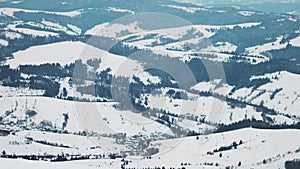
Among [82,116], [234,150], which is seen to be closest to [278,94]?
[82,116]

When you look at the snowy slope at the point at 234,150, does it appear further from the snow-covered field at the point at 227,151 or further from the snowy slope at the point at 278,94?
the snowy slope at the point at 278,94

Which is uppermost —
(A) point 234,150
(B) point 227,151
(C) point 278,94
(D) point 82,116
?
(C) point 278,94

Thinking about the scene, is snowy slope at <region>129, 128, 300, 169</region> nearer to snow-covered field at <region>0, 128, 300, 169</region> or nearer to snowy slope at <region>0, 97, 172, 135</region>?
snow-covered field at <region>0, 128, 300, 169</region>

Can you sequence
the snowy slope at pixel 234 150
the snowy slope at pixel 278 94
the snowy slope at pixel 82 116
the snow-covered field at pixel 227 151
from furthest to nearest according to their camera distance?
the snowy slope at pixel 278 94 → the snowy slope at pixel 82 116 → the snowy slope at pixel 234 150 → the snow-covered field at pixel 227 151

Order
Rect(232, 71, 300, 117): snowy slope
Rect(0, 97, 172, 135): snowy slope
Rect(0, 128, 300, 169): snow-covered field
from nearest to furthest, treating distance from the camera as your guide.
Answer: Rect(0, 128, 300, 169): snow-covered field < Rect(0, 97, 172, 135): snowy slope < Rect(232, 71, 300, 117): snowy slope

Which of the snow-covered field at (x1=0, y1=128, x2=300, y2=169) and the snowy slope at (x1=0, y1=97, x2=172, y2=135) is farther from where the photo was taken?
the snowy slope at (x1=0, y1=97, x2=172, y2=135)

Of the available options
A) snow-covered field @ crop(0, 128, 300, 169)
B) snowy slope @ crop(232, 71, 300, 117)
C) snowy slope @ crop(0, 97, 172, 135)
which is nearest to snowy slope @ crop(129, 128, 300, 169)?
snow-covered field @ crop(0, 128, 300, 169)

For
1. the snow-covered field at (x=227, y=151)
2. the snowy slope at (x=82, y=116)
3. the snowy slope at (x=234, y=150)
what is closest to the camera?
the snow-covered field at (x=227, y=151)

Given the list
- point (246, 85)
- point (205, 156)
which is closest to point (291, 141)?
point (205, 156)

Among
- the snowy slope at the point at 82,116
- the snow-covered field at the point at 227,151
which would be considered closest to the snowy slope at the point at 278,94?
the snowy slope at the point at 82,116

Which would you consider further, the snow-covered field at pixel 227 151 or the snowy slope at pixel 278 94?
the snowy slope at pixel 278 94

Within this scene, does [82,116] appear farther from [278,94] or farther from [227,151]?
[278,94]
